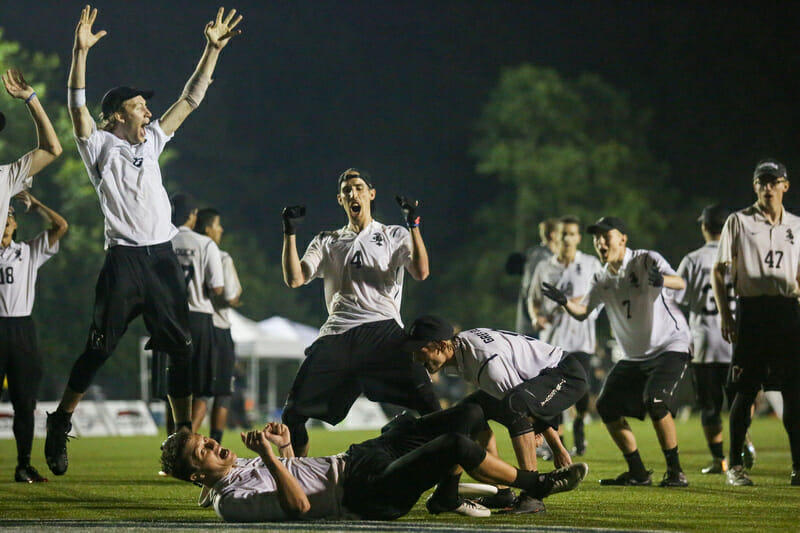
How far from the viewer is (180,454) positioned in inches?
272

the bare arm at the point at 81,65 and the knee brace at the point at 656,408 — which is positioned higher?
the bare arm at the point at 81,65

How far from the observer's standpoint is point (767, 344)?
987 centimetres

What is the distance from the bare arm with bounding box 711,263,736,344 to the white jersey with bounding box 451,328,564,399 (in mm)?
2571

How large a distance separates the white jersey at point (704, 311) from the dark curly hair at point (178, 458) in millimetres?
7063

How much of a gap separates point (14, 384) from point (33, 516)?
3.39 meters

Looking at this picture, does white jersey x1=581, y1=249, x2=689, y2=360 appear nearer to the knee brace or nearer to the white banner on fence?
the knee brace

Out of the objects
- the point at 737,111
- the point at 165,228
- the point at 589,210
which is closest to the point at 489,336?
the point at 165,228

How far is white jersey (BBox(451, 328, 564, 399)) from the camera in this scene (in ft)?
25.4

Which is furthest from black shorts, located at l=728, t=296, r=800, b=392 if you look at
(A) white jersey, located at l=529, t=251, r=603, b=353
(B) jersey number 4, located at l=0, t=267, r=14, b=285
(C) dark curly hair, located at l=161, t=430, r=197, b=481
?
(B) jersey number 4, located at l=0, t=267, r=14, b=285

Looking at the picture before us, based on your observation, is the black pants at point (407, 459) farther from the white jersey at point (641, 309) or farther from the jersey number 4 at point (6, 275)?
the jersey number 4 at point (6, 275)

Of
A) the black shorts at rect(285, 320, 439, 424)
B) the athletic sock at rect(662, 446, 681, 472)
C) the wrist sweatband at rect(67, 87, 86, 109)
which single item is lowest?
the athletic sock at rect(662, 446, 681, 472)

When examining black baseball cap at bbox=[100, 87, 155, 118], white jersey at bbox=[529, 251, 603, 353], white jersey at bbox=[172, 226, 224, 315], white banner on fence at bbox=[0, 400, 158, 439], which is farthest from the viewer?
white banner on fence at bbox=[0, 400, 158, 439]

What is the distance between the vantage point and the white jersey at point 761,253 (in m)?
9.80

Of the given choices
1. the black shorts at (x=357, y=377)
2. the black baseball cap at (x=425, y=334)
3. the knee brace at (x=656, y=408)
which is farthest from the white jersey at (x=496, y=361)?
the knee brace at (x=656, y=408)
